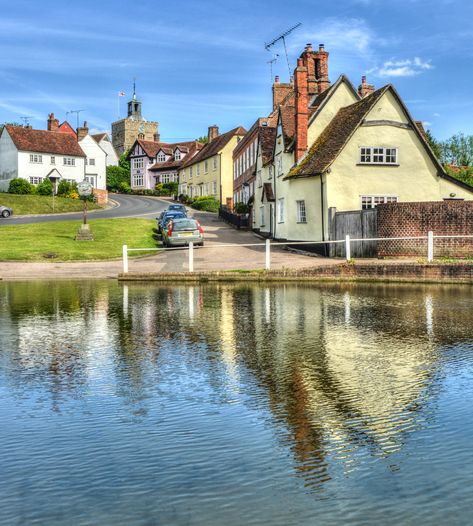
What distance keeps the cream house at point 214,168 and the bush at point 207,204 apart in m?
1.18

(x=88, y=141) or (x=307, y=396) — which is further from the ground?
(x=88, y=141)

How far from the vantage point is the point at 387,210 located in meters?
29.9

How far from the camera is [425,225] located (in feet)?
95.5

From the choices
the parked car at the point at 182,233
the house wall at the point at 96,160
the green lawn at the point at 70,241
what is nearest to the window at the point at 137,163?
the house wall at the point at 96,160

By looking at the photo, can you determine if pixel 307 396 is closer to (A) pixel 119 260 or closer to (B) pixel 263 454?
(B) pixel 263 454

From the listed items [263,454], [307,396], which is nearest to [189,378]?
[307,396]

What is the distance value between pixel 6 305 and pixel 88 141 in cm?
8220

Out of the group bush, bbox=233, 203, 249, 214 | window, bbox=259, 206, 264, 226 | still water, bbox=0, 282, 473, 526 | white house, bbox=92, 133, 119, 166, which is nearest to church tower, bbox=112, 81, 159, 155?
white house, bbox=92, 133, 119, 166

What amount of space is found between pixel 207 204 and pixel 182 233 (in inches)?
1601

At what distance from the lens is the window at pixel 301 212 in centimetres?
3797

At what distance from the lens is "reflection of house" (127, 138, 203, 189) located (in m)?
107

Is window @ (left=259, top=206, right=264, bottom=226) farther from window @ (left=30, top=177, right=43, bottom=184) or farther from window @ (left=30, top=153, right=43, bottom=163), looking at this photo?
window @ (left=30, top=153, right=43, bottom=163)

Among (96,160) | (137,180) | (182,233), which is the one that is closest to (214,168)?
(96,160)

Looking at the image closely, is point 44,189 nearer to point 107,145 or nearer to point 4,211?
point 4,211
